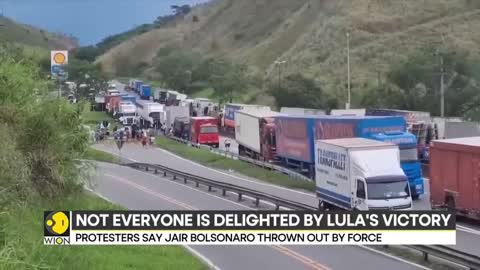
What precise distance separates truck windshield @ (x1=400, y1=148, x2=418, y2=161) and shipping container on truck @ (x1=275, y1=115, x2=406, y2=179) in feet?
8.09

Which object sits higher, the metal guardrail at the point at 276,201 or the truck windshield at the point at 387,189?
Result: the truck windshield at the point at 387,189

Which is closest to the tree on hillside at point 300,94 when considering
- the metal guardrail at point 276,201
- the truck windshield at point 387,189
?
the metal guardrail at point 276,201

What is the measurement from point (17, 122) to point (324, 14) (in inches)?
4429

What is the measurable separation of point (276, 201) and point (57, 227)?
21.1 metres

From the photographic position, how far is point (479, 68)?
77.5 m

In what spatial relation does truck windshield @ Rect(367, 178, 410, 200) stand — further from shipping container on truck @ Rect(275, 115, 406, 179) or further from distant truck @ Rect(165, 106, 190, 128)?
distant truck @ Rect(165, 106, 190, 128)

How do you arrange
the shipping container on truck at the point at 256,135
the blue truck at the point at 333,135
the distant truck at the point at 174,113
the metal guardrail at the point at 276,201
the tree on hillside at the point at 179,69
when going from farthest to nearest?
the tree on hillside at the point at 179,69, the distant truck at the point at 174,113, the shipping container on truck at the point at 256,135, the blue truck at the point at 333,135, the metal guardrail at the point at 276,201

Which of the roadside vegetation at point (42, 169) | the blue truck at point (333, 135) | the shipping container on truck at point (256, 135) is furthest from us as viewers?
the shipping container on truck at point (256, 135)

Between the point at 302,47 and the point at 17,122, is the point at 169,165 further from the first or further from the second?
the point at 302,47

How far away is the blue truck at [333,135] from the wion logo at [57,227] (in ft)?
78.0

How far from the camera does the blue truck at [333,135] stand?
1415 inches

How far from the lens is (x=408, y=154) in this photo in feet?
117

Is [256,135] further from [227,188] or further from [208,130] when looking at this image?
[227,188]

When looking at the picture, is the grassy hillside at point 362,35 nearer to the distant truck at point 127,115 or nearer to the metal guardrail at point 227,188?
the distant truck at point 127,115
